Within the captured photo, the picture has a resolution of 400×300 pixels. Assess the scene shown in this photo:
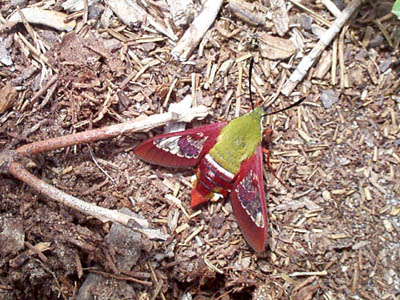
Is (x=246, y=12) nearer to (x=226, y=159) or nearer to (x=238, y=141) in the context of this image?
(x=238, y=141)

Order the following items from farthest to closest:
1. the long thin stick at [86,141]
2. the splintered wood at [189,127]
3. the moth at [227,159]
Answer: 1. the moth at [227,159]
2. the splintered wood at [189,127]
3. the long thin stick at [86,141]

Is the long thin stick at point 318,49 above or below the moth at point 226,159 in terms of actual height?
above

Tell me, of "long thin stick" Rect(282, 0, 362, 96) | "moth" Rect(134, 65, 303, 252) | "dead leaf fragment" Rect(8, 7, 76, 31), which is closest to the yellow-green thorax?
"moth" Rect(134, 65, 303, 252)

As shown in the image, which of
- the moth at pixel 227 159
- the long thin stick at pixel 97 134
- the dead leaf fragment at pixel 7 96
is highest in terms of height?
the dead leaf fragment at pixel 7 96

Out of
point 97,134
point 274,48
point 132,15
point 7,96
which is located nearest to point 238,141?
point 274,48

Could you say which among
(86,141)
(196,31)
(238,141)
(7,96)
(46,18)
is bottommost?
(238,141)

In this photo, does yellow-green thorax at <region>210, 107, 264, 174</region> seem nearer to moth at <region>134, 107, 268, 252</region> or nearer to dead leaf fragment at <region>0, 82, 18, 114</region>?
moth at <region>134, 107, 268, 252</region>

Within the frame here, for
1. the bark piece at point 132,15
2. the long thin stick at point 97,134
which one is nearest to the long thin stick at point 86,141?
the long thin stick at point 97,134

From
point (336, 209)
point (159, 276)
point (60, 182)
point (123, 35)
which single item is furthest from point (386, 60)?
Answer: point (60, 182)

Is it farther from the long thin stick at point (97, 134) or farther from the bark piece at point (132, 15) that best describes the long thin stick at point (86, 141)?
the bark piece at point (132, 15)
